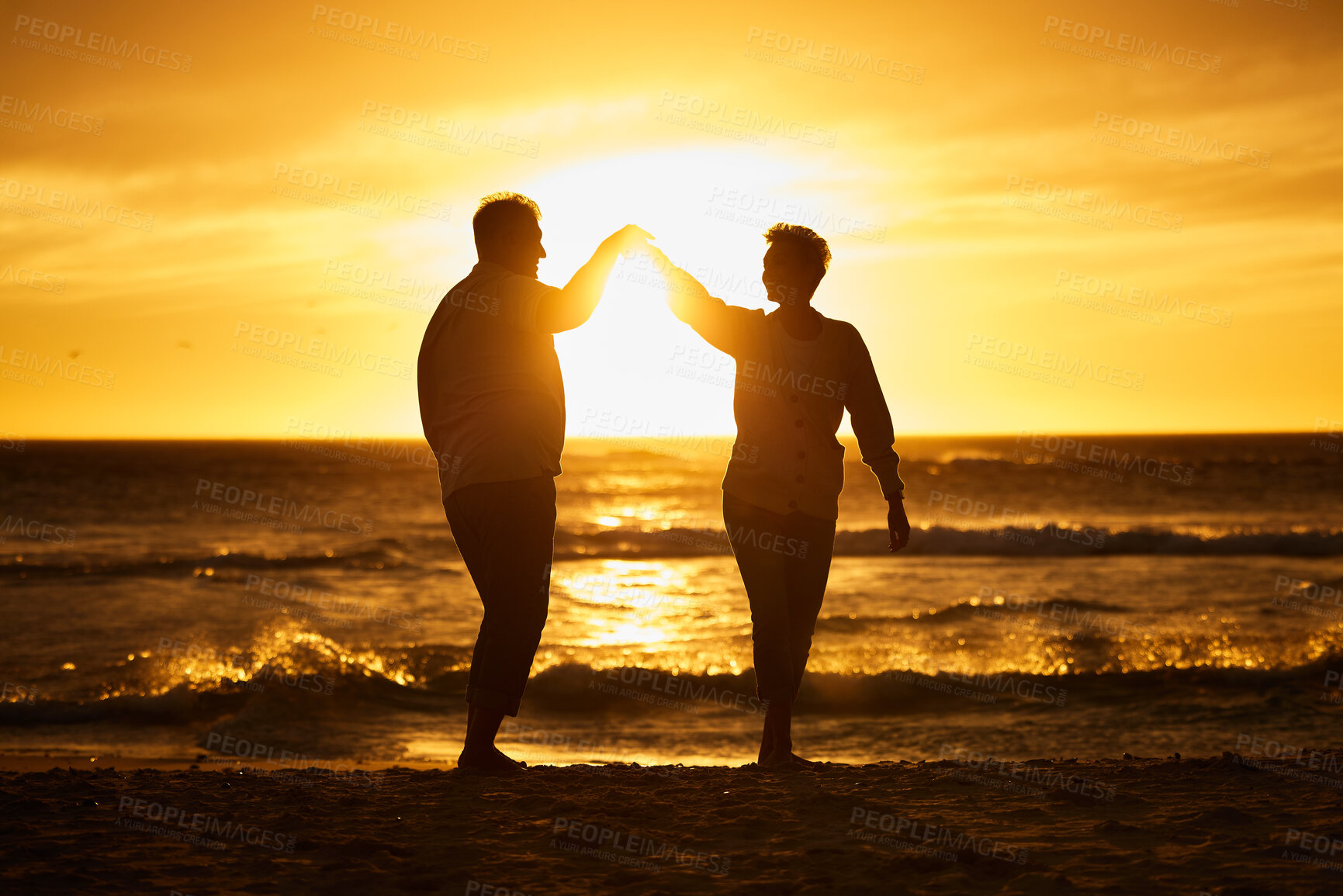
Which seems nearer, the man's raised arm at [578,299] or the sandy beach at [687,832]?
the sandy beach at [687,832]

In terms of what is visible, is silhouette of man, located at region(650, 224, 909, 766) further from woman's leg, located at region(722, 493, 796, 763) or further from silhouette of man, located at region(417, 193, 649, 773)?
silhouette of man, located at region(417, 193, 649, 773)

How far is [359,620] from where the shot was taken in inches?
433

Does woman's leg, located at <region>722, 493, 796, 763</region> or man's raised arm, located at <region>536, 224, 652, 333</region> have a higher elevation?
man's raised arm, located at <region>536, 224, 652, 333</region>

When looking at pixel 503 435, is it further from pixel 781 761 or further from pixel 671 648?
pixel 671 648

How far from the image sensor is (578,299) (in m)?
3.21

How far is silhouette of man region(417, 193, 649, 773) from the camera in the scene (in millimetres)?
3342

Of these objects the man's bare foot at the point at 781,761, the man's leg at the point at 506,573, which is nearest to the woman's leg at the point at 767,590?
the man's bare foot at the point at 781,761

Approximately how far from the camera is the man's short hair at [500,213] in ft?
11.6

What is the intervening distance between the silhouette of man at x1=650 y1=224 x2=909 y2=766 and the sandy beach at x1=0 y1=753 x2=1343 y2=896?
523mm

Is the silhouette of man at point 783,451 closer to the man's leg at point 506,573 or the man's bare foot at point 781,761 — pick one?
the man's bare foot at point 781,761

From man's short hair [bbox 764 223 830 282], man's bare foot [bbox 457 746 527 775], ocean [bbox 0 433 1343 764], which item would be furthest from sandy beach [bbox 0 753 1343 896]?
ocean [bbox 0 433 1343 764]

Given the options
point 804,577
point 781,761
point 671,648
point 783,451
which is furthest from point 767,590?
point 671,648

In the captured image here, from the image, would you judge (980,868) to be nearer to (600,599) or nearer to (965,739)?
(965,739)

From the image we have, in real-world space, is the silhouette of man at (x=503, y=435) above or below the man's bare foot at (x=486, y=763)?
above
